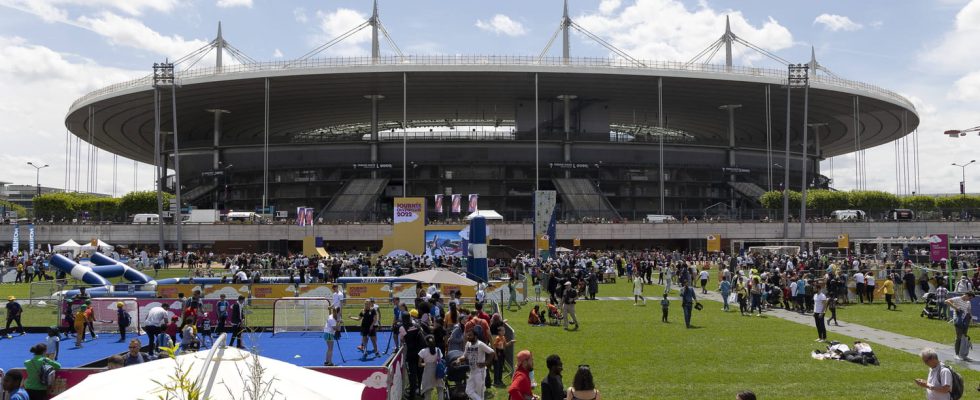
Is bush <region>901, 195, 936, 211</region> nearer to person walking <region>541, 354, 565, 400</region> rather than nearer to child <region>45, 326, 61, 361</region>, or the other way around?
person walking <region>541, 354, 565, 400</region>

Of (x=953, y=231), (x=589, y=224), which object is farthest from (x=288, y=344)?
(x=953, y=231)

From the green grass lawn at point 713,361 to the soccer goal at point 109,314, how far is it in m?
10.8

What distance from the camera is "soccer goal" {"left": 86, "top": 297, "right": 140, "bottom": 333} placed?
22.4 metres

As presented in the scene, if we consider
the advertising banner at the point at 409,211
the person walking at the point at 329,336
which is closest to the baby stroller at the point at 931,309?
the person walking at the point at 329,336

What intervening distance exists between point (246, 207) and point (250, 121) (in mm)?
10578

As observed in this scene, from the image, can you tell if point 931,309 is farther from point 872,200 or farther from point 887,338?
point 872,200

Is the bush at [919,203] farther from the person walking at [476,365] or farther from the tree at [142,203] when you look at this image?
the person walking at [476,365]

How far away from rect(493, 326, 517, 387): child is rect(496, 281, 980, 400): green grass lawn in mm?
722

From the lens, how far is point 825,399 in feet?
41.9

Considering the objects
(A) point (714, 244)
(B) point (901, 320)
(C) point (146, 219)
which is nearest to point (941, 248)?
(B) point (901, 320)

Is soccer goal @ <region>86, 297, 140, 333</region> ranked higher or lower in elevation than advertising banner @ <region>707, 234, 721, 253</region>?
lower

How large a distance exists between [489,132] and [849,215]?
3735 cm

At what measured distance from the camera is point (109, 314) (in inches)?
906

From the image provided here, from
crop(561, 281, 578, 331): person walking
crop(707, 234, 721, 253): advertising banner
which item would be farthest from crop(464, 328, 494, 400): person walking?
crop(707, 234, 721, 253): advertising banner
